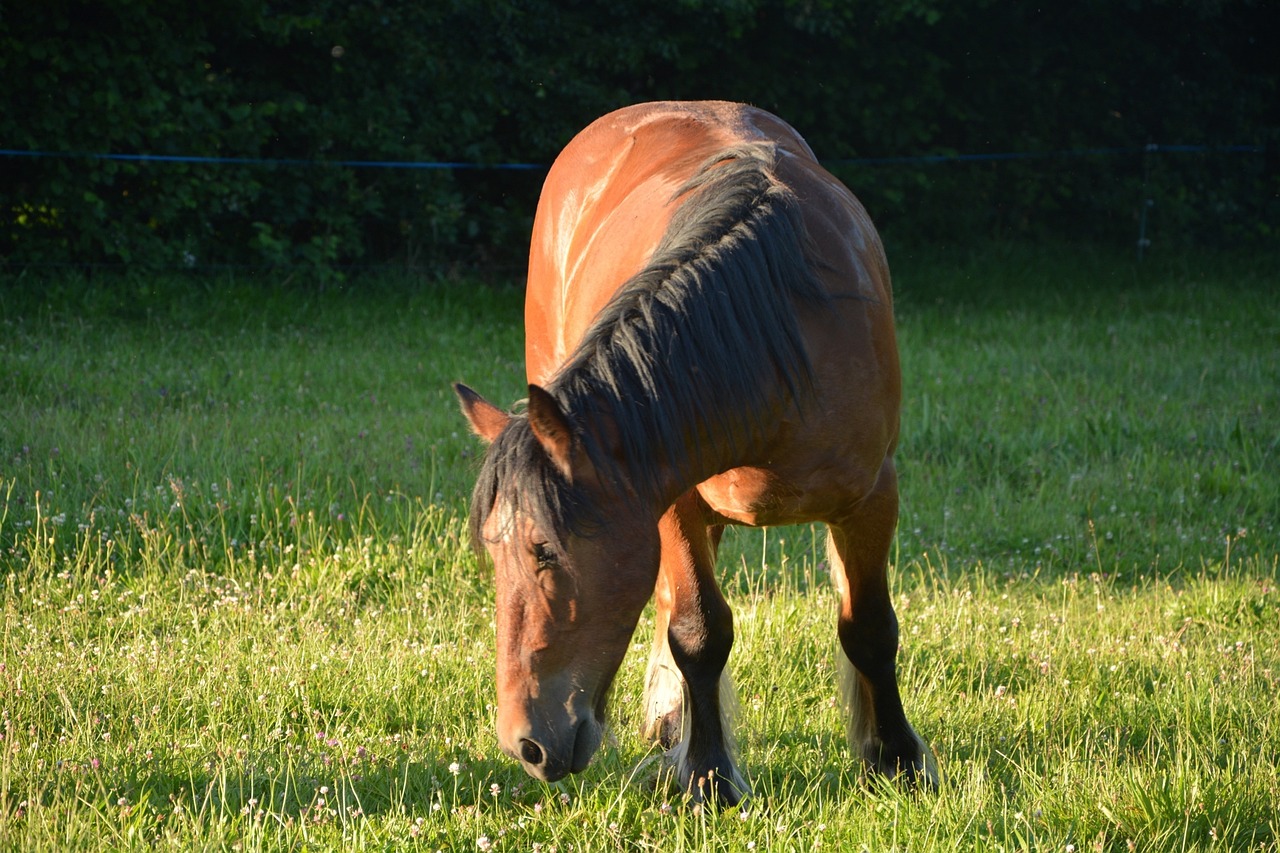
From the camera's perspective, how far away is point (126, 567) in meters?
4.41

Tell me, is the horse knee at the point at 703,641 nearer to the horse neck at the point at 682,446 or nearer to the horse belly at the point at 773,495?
the horse belly at the point at 773,495

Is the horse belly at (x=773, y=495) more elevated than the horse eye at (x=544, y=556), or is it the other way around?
the horse eye at (x=544, y=556)

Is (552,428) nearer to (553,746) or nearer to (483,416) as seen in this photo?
(483,416)

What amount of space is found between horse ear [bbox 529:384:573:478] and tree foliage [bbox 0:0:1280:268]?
837cm

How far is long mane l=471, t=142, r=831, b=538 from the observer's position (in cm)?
242

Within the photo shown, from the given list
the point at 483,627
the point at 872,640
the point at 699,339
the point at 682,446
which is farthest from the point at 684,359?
the point at 483,627

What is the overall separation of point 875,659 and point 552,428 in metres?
1.57

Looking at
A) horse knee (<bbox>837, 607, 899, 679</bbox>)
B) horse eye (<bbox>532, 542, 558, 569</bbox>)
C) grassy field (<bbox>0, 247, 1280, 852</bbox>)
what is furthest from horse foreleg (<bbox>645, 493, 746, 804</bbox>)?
horse eye (<bbox>532, 542, 558, 569</bbox>)

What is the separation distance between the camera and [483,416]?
2633 millimetres

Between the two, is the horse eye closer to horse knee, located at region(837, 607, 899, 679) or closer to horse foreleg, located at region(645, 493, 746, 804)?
horse foreleg, located at region(645, 493, 746, 804)

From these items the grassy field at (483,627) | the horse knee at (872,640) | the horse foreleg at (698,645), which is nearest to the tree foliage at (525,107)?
the grassy field at (483,627)

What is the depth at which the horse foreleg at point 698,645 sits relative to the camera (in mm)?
3270

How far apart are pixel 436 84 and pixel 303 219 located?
6.21 ft

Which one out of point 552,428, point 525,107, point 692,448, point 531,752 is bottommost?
point 525,107
